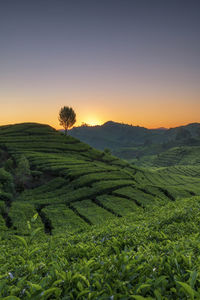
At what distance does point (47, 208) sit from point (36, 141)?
108 ft

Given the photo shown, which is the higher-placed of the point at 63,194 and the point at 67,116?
the point at 67,116

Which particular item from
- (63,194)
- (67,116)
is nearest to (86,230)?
(63,194)

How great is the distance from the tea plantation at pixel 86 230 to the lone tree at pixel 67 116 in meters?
14.6

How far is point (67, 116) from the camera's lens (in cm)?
7225

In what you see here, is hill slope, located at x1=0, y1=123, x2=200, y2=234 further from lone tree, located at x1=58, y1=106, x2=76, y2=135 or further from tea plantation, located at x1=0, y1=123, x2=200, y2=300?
lone tree, located at x1=58, y1=106, x2=76, y2=135

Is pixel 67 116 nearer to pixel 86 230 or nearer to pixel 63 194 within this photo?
pixel 63 194

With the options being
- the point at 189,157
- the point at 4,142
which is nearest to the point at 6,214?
the point at 4,142

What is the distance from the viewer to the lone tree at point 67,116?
236 feet

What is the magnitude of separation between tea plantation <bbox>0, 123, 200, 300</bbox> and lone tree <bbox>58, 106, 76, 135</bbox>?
1460cm

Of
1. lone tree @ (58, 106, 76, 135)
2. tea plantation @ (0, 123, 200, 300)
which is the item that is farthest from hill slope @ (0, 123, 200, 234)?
lone tree @ (58, 106, 76, 135)

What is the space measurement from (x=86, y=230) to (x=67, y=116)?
2548 inches

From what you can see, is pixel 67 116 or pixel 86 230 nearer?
pixel 86 230

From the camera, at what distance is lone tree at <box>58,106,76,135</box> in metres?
71.9

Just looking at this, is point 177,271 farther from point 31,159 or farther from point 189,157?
point 189,157
